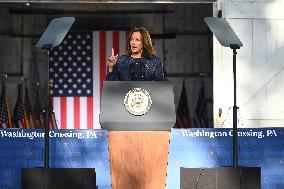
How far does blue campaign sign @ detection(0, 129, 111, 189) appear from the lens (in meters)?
5.14

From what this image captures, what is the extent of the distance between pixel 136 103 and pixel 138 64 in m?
0.47

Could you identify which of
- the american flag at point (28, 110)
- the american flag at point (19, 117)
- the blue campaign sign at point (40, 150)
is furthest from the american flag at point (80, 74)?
the blue campaign sign at point (40, 150)

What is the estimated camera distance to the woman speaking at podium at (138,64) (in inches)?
204

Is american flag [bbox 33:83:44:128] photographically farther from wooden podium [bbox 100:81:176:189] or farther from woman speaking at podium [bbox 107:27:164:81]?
wooden podium [bbox 100:81:176:189]

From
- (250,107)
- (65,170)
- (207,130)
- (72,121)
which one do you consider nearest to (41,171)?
Result: (65,170)

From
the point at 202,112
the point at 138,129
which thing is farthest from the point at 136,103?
the point at 202,112

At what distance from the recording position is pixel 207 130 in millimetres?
5285

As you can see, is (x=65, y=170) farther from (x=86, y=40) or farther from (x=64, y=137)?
(x=86, y=40)

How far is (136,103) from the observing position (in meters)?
4.83

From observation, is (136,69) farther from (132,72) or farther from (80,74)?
(80,74)

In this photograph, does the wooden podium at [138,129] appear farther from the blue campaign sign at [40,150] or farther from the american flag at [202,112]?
the american flag at [202,112]

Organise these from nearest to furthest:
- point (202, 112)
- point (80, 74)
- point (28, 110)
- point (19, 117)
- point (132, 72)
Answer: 1. point (132, 72)
2. point (19, 117)
3. point (28, 110)
4. point (202, 112)
5. point (80, 74)

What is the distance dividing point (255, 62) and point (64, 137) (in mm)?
3921

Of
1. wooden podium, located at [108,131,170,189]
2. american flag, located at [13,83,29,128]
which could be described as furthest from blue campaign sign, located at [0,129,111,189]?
american flag, located at [13,83,29,128]
